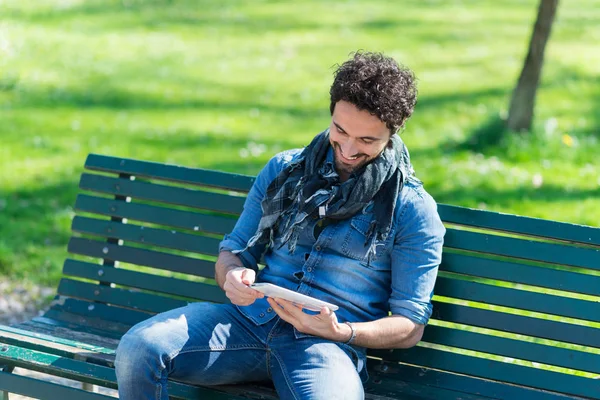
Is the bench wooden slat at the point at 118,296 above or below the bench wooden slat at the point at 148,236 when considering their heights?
below

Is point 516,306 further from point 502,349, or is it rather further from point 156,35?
point 156,35

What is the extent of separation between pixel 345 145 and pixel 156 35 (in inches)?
381

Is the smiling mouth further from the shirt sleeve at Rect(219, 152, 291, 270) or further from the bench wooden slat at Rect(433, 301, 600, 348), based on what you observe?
the bench wooden slat at Rect(433, 301, 600, 348)

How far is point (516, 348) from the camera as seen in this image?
12.1ft

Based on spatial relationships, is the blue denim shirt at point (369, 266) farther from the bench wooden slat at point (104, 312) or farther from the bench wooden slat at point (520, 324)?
the bench wooden slat at point (104, 312)

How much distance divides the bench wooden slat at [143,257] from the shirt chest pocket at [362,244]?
905 mm

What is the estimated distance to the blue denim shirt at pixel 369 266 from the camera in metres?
3.47

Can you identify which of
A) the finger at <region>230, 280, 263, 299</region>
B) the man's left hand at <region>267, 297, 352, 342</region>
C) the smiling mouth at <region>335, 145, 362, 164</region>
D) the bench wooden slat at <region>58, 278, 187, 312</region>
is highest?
the smiling mouth at <region>335, 145, 362, 164</region>

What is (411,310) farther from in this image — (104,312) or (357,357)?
(104,312)

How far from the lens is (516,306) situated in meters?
3.71

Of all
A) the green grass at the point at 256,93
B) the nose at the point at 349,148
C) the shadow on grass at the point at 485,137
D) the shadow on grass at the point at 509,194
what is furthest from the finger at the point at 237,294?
the shadow on grass at the point at 485,137

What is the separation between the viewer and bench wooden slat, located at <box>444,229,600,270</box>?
366cm

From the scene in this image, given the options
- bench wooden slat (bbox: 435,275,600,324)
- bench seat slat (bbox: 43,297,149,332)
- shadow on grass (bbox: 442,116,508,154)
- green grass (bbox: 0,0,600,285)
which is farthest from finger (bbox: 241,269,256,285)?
shadow on grass (bbox: 442,116,508,154)

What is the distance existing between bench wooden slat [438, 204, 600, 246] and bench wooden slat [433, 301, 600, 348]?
0.33 meters
